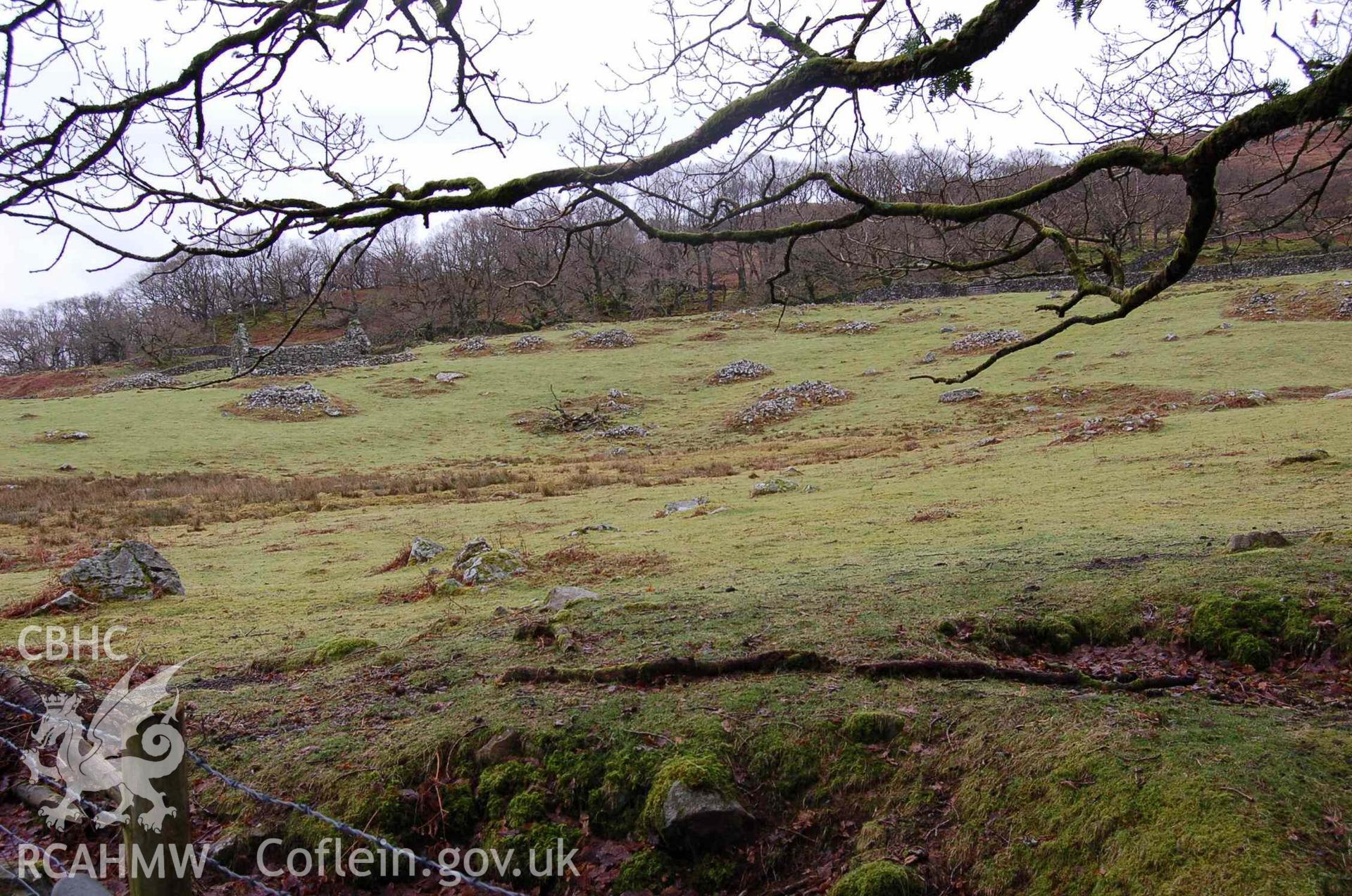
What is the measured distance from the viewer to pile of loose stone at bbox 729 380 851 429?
3120cm

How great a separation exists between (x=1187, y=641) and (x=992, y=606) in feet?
3.88

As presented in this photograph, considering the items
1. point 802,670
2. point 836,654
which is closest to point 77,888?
point 802,670

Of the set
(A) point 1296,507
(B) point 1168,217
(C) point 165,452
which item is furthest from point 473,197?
(C) point 165,452

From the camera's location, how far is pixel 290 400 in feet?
122

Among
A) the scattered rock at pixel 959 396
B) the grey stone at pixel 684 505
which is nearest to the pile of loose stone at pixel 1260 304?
the scattered rock at pixel 959 396

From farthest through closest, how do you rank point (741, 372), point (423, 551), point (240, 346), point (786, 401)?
point (240, 346)
point (741, 372)
point (786, 401)
point (423, 551)

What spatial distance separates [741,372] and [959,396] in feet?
42.9

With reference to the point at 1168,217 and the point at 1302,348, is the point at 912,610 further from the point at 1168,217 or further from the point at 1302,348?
the point at 1302,348

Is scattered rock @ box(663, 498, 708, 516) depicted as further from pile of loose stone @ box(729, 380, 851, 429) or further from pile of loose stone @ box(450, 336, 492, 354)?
pile of loose stone @ box(450, 336, 492, 354)

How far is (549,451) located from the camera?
97.7 feet

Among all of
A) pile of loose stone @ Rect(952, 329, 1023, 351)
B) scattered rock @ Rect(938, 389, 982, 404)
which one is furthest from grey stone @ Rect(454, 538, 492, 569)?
pile of loose stone @ Rect(952, 329, 1023, 351)

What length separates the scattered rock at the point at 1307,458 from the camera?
11.3 meters

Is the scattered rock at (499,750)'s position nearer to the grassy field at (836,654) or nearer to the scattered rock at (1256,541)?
the grassy field at (836,654)

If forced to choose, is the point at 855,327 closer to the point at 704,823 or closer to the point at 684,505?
the point at 684,505
